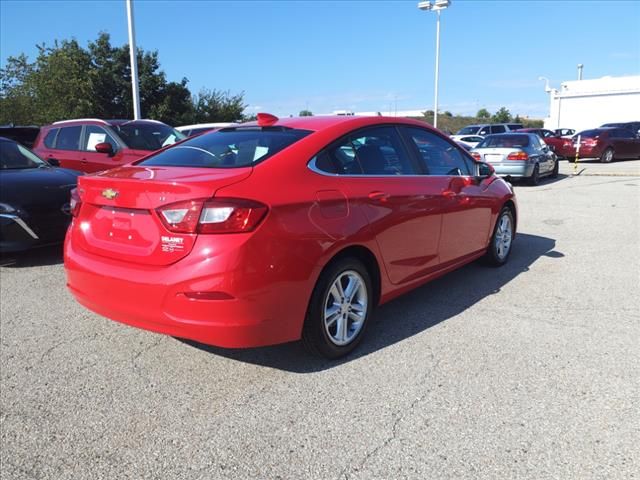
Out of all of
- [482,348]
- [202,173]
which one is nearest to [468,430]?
[482,348]

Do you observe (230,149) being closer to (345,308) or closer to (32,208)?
(345,308)

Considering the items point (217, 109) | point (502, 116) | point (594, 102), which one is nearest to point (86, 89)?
point (217, 109)

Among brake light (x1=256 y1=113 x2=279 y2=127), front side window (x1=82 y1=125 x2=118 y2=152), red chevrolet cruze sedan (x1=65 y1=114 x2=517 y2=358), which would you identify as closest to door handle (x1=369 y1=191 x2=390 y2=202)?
red chevrolet cruze sedan (x1=65 y1=114 x2=517 y2=358)

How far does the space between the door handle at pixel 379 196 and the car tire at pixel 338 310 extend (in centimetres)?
47

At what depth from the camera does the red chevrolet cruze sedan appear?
2961 mm

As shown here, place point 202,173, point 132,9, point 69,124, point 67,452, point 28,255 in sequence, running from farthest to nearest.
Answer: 1. point 132,9
2. point 69,124
3. point 28,255
4. point 202,173
5. point 67,452

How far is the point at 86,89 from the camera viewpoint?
3195 centimetres

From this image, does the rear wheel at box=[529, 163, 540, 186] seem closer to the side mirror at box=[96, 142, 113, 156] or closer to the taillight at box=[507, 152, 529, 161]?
the taillight at box=[507, 152, 529, 161]

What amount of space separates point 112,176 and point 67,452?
169 centimetres

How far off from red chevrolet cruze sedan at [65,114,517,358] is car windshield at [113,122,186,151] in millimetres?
5448

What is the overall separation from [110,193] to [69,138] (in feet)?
24.5

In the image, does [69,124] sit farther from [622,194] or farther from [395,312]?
[622,194]

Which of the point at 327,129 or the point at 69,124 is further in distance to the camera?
the point at 69,124

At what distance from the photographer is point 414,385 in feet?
10.7
